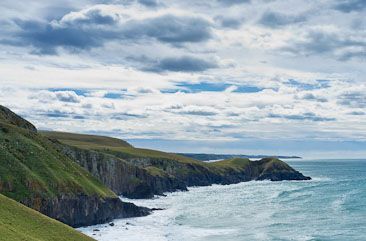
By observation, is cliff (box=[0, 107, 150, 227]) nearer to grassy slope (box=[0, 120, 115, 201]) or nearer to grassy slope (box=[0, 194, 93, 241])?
grassy slope (box=[0, 120, 115, 201])

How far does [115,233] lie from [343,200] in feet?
276

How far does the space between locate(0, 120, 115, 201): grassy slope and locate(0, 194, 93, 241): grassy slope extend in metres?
26.6

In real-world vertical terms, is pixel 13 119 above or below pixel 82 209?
above

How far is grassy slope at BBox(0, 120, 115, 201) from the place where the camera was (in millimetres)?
96250

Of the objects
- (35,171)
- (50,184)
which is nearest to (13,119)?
(35,171)

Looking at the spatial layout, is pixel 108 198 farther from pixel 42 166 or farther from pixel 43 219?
pixel 43 219

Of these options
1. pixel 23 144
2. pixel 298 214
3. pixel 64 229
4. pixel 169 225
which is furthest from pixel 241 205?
pixel 64 229

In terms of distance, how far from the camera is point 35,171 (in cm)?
10369

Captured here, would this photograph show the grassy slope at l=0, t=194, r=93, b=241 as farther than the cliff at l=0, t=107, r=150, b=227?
No

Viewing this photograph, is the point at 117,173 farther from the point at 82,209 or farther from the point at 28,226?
the point at 28,226

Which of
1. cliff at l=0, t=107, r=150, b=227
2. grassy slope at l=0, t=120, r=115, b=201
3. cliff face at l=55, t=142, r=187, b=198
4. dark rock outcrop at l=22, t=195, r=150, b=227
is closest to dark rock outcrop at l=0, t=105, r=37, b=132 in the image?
cliff face at l=55, t=142, r=187, b=198

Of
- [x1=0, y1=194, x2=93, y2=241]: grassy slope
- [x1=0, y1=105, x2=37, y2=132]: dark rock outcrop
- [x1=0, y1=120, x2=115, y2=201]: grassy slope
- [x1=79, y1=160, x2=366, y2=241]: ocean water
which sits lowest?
[x1=79, y1=160, x2=366, y2=241]: ocean water

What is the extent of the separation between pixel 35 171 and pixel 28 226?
42.4 meters

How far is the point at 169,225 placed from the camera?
354 ft
